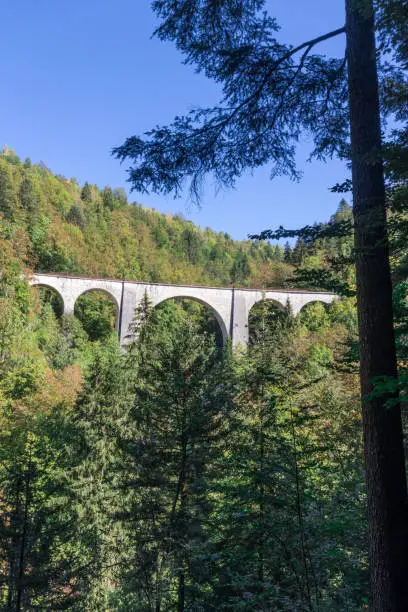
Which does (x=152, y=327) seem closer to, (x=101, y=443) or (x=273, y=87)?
(x=101, y=443)

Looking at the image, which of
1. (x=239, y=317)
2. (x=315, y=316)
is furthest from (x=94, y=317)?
(x=315, y=316)

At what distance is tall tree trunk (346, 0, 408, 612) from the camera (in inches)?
118

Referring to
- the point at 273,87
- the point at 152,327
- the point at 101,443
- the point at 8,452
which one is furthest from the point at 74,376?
the point at 273,87

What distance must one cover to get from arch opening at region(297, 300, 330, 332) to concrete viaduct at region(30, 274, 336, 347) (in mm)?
714

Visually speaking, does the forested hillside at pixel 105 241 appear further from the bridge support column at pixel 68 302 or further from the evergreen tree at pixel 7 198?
the bridge support column at pixel 68 302

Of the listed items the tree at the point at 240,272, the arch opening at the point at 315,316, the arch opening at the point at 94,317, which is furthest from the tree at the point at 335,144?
the tree at the point at 240,272

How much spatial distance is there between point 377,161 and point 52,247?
4986 centimetres

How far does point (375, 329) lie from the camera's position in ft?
11.0

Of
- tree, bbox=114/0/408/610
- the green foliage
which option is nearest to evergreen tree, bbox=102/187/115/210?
the green foliage

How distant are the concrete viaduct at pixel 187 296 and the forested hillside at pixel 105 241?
13.6ft

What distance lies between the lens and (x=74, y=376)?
2266 cm

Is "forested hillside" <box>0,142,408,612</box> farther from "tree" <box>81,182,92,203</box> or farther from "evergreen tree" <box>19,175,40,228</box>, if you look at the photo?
"tree" <box>81,182,92,203</box>

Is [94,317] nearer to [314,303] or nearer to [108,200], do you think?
[314,303]

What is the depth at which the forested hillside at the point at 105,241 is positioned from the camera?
1886 inches
